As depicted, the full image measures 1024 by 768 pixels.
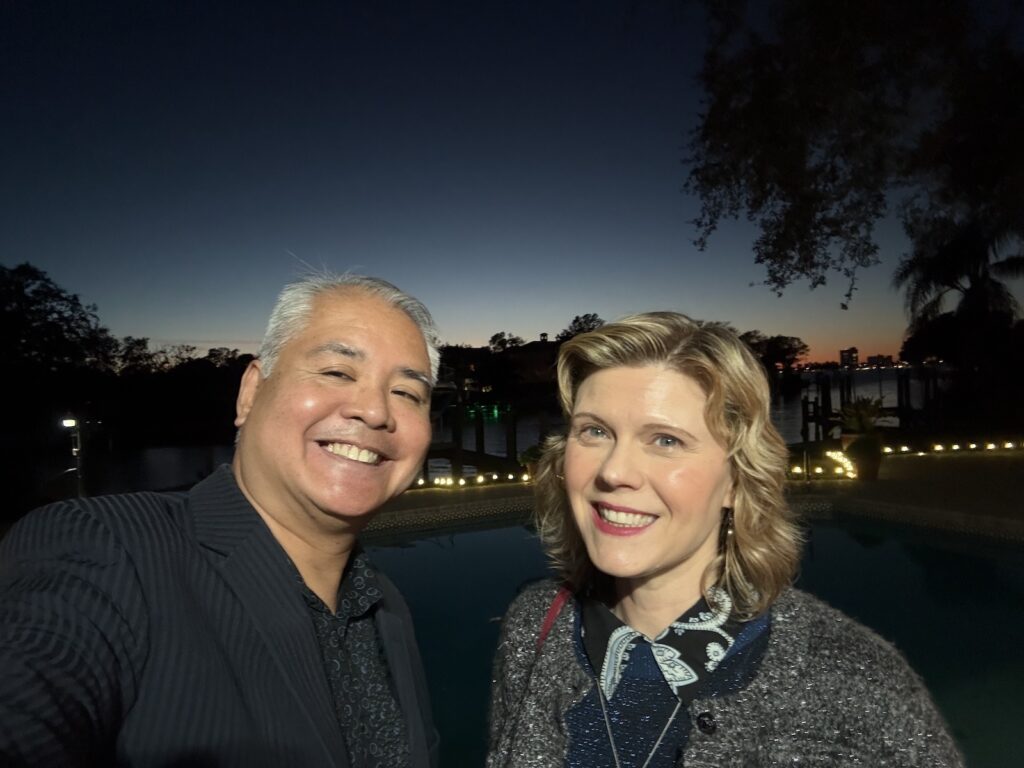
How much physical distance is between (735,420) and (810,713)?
26.5 inches

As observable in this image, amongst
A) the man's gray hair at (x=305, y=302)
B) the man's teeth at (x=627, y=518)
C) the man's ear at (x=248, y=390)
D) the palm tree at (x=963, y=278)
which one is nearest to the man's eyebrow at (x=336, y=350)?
the man's gray hair at (x=305, y=302)

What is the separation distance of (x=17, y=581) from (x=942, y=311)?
2535 cm

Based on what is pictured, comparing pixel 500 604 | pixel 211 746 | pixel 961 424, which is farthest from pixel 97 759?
pixel 961 424

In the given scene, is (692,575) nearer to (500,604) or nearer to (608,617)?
(608,617)

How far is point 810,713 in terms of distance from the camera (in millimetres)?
1354

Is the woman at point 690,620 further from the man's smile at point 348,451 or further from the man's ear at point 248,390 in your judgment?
the man's ear at point 248,390

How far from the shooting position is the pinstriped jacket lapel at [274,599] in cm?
132

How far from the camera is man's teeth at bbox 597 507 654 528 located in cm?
157

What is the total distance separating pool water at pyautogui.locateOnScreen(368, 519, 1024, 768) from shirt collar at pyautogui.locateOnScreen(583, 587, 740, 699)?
71.3 inches

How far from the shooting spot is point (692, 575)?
1.66 metres

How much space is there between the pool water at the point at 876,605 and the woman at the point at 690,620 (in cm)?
184

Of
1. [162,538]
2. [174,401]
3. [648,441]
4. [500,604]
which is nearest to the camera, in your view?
[162,538]

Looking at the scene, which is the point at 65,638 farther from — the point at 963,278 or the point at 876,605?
the point at 963,278

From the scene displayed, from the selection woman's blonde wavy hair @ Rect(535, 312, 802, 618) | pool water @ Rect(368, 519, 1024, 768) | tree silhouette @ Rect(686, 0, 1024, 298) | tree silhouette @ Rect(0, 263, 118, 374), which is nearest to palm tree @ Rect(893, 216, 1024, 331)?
tree silhouette @ Rect(686, 0, 1024, 298)
